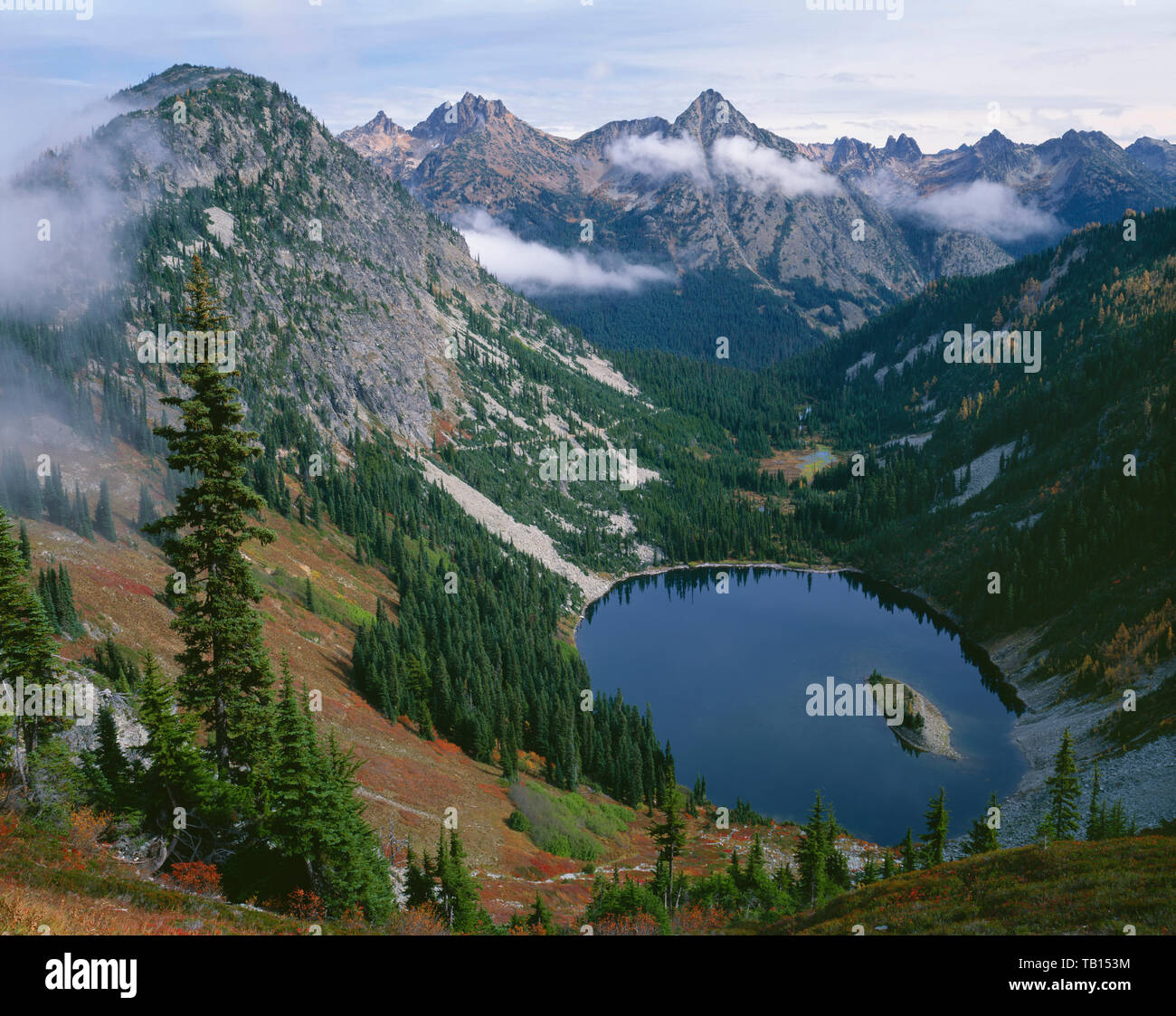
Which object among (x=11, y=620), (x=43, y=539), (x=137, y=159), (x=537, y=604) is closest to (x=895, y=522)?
(x=537, y=604)

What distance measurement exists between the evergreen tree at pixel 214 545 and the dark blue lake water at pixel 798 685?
7560cm

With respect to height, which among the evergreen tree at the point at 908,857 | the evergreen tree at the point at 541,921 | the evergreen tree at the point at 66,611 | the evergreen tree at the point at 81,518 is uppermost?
the evergreen tree at the point at 81,518

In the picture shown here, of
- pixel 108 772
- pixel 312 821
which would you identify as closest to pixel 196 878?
pixel 312 821

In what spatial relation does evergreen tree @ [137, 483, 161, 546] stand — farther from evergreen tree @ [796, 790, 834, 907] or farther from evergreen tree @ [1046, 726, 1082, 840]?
evergreen tree @ [1046, 726, 1082, 840]

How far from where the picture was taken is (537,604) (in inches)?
5935

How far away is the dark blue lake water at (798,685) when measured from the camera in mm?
93688

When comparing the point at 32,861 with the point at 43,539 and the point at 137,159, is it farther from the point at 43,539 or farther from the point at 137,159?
the point at 137,159

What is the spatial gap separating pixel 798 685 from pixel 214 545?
113m

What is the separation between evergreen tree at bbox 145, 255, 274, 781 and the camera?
92.2 ft

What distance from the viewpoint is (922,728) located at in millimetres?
104125

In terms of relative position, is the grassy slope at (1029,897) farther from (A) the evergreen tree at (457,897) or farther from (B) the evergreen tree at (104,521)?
(B) the evergreen tree at (104,521)

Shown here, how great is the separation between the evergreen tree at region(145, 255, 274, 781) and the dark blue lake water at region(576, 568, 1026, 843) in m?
75.6

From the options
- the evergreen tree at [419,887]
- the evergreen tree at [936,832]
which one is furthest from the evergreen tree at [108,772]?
the evergreen tree at [936,832]
